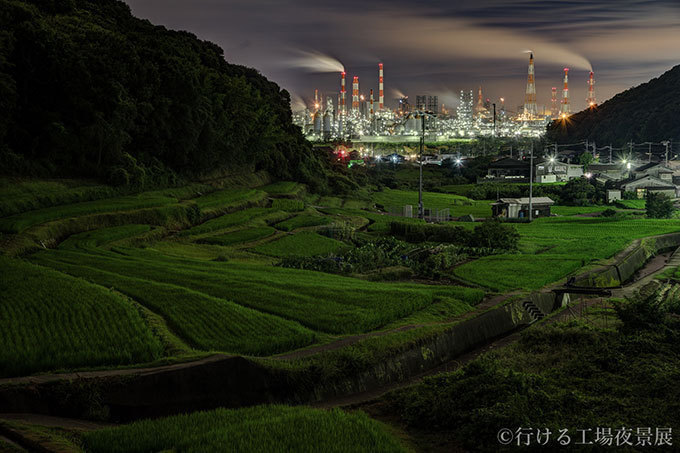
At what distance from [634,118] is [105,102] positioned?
11628 centimetres

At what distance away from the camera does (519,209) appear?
2140 inches

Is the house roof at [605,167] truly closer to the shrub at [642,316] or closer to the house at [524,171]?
the house at [524,171]

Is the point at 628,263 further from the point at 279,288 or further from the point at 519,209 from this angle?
the point at 519,209

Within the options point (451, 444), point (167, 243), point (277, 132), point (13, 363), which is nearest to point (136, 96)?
point (167, 243)

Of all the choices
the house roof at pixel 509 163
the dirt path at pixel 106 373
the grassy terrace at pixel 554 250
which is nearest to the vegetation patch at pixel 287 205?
the grassy terrace at pixel 554 250

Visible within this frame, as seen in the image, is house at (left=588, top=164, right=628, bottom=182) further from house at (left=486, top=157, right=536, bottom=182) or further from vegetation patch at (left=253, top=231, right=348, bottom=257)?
vegetation patch at (left=253, top=231, right=348, bottom=257)

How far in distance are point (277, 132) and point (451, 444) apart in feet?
197

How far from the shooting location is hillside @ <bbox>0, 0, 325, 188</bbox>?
116 ft

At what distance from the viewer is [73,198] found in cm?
3438

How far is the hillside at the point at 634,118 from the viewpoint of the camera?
11581 cm

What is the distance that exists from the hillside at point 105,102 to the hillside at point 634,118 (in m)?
90.1

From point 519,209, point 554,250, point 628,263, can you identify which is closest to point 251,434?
point 628,263

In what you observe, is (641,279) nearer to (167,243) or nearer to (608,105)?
(167,243)

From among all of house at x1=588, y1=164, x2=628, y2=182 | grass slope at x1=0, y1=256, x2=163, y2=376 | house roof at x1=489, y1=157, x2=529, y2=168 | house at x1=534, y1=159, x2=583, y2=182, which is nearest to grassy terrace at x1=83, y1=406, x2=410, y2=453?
grass slope at x1=0, y1=256, x2=163, y2=376
